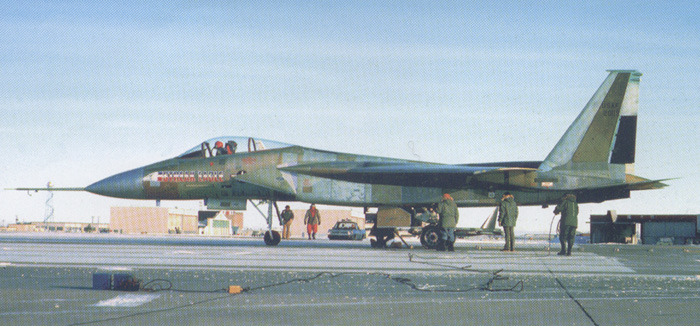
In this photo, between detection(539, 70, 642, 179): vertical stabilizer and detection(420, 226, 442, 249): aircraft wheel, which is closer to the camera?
detection(420, 226, 442, 249): aircraft wheel

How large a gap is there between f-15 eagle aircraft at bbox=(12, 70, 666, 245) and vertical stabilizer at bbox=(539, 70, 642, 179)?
31mm

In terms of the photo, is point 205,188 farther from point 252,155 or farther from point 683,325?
point 683,325

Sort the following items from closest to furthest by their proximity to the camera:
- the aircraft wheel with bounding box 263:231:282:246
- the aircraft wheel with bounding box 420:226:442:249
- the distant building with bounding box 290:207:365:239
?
1. the aircraft wheel with bounding box 420:226:442:249
2. the aircraft wheel with bounding box 263:231:282:246
3. the distant building with bounding box 290:207:365:239

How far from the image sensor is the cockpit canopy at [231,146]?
2123 cm

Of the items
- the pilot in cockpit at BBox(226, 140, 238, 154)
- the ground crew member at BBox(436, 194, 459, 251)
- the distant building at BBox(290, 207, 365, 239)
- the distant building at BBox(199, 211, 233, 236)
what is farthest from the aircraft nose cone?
the distant building at BBox(290, 207, 365, 239)

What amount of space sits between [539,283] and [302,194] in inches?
515

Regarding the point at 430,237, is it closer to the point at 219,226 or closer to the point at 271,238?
the point at 271,238

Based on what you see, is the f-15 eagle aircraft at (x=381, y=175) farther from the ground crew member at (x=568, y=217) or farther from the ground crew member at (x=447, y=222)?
the ground crew member at (x=568, y=217)

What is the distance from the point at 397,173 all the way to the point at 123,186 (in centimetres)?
851

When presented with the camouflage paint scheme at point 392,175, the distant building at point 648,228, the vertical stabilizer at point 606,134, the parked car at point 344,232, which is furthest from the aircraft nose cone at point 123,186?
the distant building at point 648,228

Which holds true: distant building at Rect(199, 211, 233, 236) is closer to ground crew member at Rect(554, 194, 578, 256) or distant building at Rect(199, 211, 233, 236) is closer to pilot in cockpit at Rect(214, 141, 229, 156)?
pilot in cockpit at Rect(214, 141, 229, 156)

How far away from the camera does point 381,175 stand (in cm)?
2017

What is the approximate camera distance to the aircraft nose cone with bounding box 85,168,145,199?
833 inches

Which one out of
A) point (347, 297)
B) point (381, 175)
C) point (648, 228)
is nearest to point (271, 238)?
point (381, 175)
